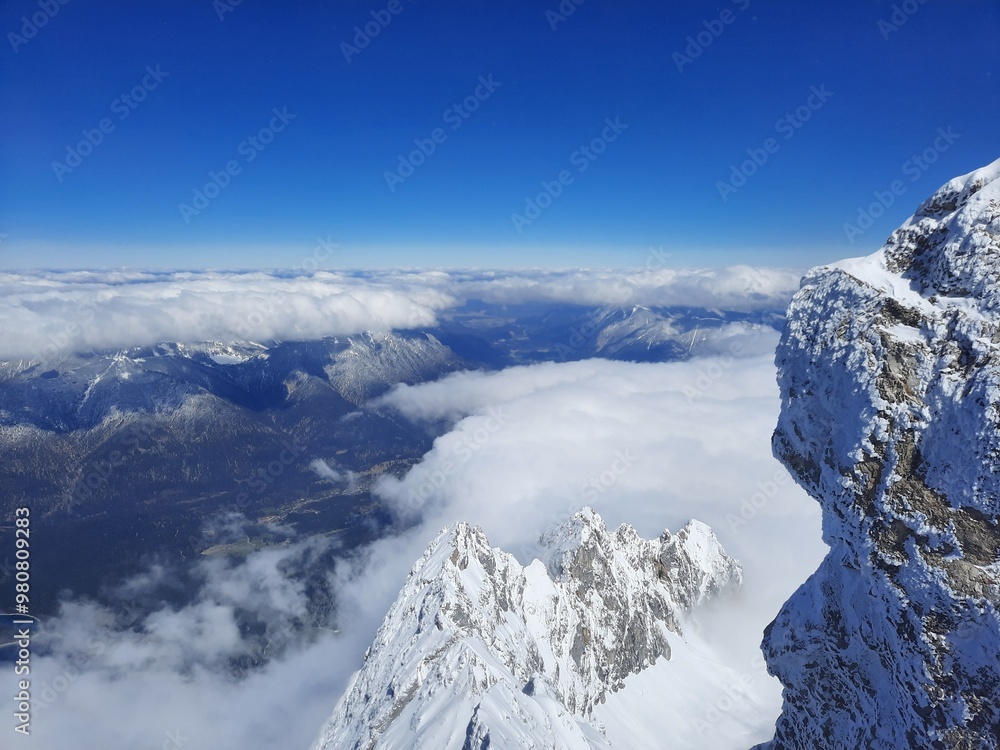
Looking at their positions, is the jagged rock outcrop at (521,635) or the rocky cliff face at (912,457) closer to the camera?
the rocky cliff face at (912,457)

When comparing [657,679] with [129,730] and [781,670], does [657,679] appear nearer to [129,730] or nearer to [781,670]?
[781,670]

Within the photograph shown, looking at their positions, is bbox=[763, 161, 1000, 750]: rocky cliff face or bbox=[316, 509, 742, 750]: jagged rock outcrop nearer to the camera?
bbox=[763, 161, 1000, 750]: rocky cliff face

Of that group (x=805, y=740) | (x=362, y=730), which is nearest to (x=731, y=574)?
(x=362, y=730)

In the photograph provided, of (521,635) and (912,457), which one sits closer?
(912,457)

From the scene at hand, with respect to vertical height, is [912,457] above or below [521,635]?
above
